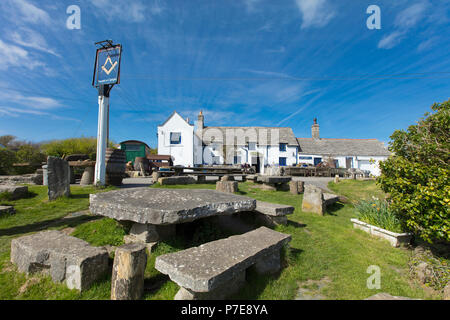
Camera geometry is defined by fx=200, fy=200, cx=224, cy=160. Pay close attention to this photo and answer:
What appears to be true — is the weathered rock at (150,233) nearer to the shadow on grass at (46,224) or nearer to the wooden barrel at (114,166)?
the shadow on grass at (46,224)

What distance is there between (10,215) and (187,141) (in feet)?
64.4

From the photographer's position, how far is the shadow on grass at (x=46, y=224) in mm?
3738

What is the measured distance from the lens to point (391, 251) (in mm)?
3645

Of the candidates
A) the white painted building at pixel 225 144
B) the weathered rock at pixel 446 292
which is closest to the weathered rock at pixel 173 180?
the weathered rock at pixel 446 292

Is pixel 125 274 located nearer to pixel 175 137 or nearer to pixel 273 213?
pixel 273 213

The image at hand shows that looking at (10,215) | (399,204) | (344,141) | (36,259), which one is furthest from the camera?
(344,141)

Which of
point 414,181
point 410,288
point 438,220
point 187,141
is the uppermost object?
point 187,141

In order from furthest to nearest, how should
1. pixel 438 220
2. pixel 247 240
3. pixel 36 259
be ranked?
pixel 438 220 < pixel 247 240 < pixel 36 259

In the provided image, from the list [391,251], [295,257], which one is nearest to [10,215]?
[295,257]

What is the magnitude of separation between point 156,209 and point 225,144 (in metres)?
24.0

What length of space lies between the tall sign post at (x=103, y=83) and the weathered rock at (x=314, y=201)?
7.67 m

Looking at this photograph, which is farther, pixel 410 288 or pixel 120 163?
pixel 120 163

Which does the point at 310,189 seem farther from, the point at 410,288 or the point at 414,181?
the point at 410,288

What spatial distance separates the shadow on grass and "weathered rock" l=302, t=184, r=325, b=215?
18.2ft
